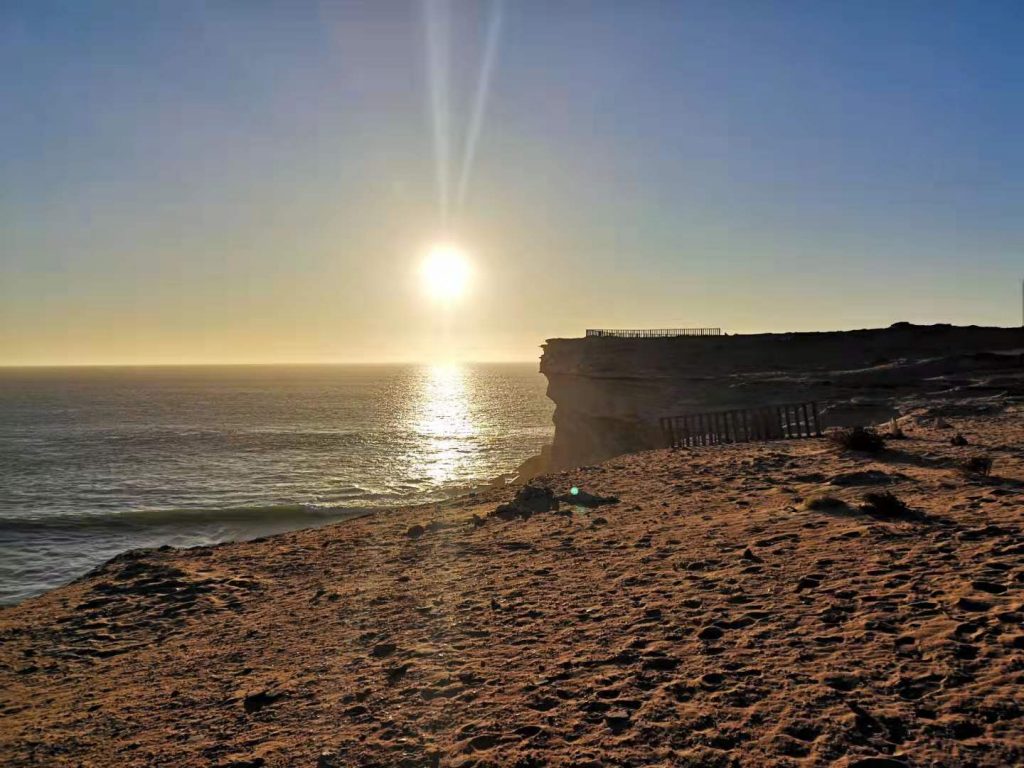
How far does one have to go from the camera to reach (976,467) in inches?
393

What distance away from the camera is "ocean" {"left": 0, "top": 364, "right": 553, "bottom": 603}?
27125 mm

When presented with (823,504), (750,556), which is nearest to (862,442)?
(823,504)

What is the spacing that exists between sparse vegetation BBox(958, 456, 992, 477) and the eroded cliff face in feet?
50.0

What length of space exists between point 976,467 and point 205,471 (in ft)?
155

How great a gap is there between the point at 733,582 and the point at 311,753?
14.3 ft

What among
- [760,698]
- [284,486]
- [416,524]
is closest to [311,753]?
[760,698]

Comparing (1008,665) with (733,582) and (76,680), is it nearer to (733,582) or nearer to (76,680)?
(733,582)

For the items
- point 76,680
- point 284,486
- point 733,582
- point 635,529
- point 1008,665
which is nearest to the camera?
point 1008,665

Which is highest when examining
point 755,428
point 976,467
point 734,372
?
point 734,372

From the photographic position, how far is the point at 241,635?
736 centimetres

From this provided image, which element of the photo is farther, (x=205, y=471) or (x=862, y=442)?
(x=205, y=471)

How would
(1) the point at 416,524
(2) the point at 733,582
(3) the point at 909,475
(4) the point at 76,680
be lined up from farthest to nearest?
(1) the point at 416,524
(3) the point at 909,475
(4) the point at 76,680
(2) the point at 733,582

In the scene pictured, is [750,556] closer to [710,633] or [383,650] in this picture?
[710,633]

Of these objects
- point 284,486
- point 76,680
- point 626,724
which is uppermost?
point 626,724
